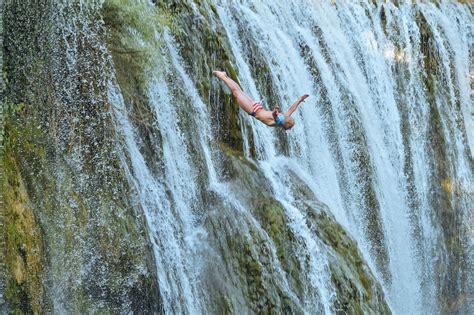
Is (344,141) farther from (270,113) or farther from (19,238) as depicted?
(19,238)

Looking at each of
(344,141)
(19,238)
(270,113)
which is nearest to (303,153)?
(344,141)

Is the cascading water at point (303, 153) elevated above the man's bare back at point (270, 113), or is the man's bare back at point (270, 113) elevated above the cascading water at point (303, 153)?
the man's bare back at point (270, 113)

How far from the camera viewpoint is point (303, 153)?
32.9 ft

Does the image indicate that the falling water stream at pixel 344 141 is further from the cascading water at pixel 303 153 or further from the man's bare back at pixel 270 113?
the man's bare back at pixel 270 113

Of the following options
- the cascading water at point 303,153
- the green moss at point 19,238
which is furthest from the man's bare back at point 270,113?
the green moss at point 19,238

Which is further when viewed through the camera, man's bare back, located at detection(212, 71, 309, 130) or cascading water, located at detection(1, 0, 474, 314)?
cascading water, located at detection(1, 0, 474, 314)

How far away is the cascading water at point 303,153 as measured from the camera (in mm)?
7609

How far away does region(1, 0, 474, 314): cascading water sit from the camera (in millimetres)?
7609

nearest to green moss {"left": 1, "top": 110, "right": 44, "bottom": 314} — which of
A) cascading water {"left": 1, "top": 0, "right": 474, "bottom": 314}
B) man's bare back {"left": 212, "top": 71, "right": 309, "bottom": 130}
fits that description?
cascading water {"left": 1, "top": 0, "right": 474, "bottom": 314}

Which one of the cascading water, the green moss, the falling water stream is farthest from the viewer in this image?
the falling water stream

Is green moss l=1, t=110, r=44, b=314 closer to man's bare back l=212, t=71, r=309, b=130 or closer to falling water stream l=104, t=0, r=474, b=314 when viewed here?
falling water stream l=104, t=0, r=474, b=314

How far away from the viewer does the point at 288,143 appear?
982 centimetres

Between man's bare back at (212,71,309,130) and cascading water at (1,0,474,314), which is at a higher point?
man's bare back at (212,71,309,130)

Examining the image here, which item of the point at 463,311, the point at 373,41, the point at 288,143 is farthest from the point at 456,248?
the point at 288,143
